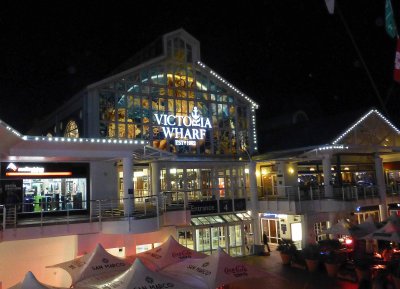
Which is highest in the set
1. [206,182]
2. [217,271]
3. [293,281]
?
[206,182]

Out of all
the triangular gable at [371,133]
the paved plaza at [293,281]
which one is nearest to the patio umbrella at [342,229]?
the paved plaza at [293,281]

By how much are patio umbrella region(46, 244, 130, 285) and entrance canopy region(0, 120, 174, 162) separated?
415 centimetres

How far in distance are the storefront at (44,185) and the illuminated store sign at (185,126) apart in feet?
Result: 20.4

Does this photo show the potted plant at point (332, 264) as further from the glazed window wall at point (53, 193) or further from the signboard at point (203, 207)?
the glazed window wall at point (53, 193)

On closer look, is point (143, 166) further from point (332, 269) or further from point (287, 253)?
point (332, 269)

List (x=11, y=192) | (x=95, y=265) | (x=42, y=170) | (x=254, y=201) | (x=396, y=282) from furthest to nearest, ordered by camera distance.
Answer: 1. (x=254, y=201)
2. (x=42, y=170)
3. (x=11, y=192)
4. (x=396, y=282)
5. (x=95, y=265)

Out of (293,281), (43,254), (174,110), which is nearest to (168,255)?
(43,254)

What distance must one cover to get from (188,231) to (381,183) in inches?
536

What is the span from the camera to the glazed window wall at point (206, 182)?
2223 cm

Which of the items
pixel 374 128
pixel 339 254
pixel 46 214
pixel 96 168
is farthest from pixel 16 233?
pixel 374 128

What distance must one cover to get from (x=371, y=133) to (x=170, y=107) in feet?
42.5

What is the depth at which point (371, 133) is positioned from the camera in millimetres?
23734

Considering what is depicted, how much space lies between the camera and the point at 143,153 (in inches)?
685

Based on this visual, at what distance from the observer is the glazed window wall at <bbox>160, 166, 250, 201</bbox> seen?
72.9 feet
